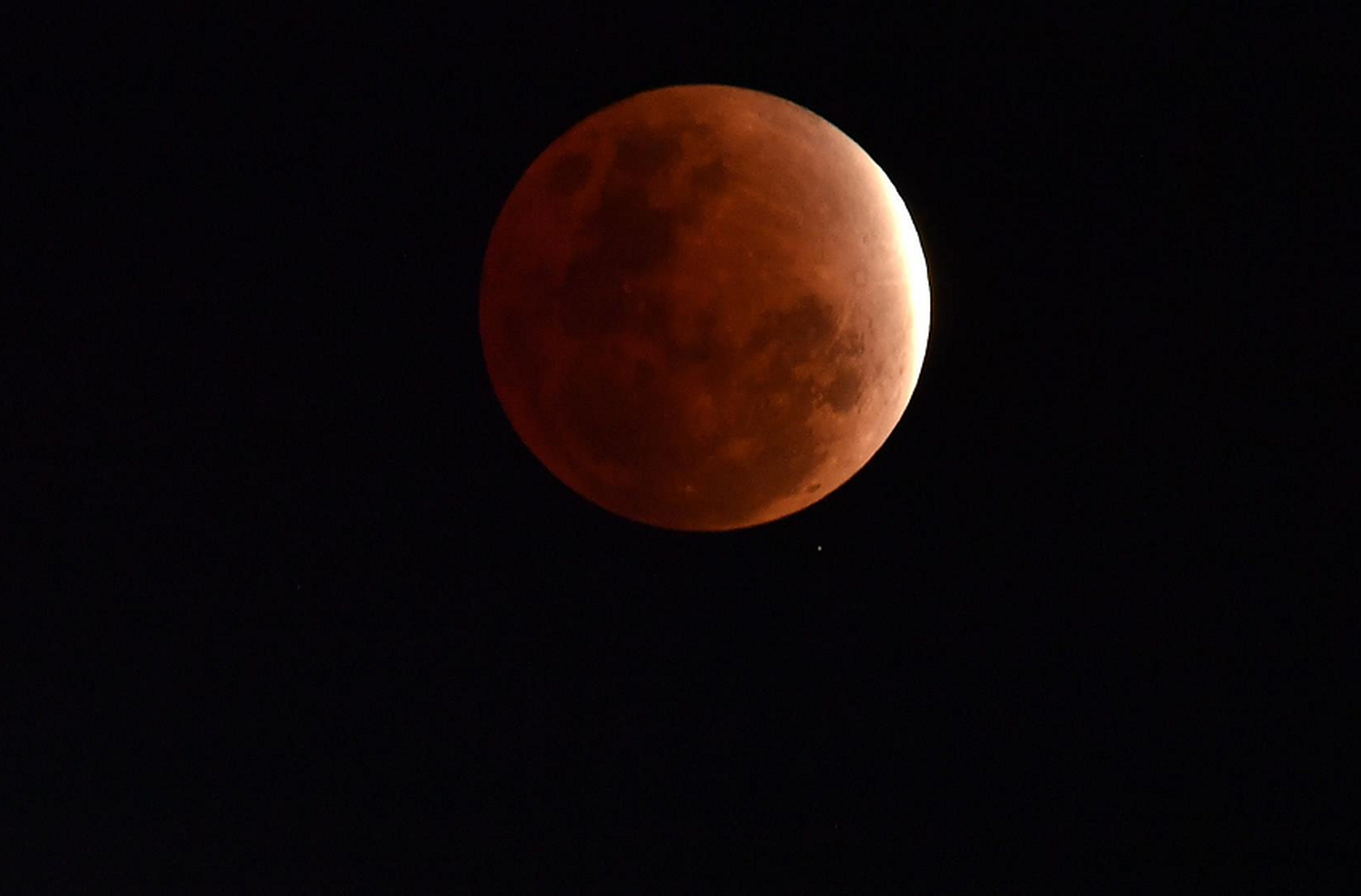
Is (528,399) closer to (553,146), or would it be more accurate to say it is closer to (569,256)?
(569,256)

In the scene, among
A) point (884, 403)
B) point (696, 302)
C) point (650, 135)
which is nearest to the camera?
point (696, 302)

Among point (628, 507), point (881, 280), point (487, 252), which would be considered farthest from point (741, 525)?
point (487, 252)

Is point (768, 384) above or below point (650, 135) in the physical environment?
below

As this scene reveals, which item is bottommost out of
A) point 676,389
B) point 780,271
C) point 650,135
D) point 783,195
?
point 676,389

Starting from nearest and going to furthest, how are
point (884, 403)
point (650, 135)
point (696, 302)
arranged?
point (696, 302) < point (650, 135) < point (884, 403)

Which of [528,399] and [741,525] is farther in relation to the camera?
[741,525]

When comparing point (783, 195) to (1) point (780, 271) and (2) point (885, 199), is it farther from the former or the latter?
(2) point (885, 199)
